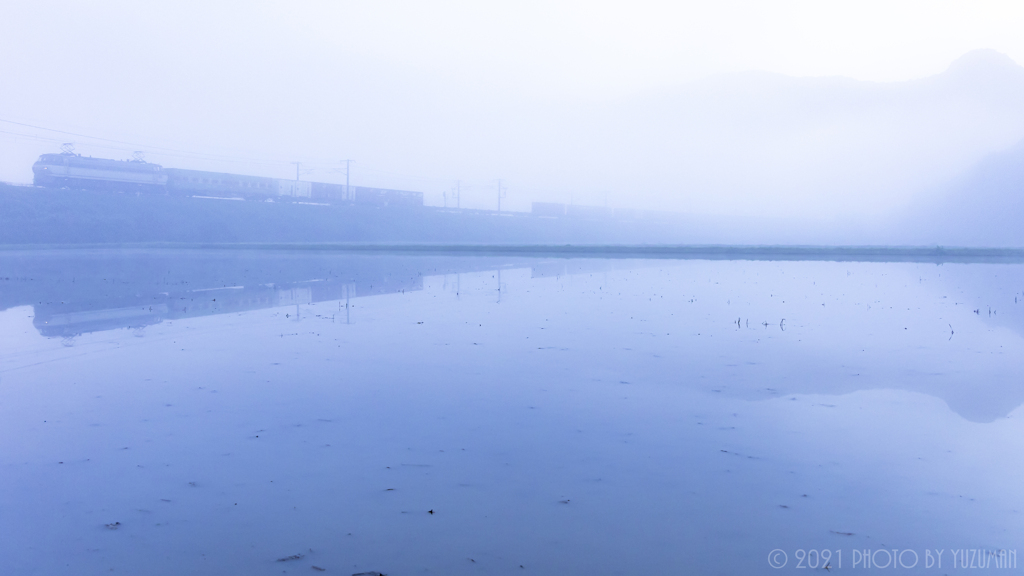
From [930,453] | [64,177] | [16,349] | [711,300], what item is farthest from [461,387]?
[64,177]

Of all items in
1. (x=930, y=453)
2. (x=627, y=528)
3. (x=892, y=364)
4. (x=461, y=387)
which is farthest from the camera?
(x=892, y=364)

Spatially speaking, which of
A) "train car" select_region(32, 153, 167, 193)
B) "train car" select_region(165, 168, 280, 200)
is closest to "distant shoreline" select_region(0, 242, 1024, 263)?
"train car" select_region(32, 153, 167, 193)

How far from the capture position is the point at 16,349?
526 inches

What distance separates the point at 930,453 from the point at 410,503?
605 cm

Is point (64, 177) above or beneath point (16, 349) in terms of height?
above

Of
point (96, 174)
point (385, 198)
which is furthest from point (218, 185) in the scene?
point (385, 198)

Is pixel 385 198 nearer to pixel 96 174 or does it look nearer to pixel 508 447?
pixel 96 174

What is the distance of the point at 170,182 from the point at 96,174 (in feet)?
32.0

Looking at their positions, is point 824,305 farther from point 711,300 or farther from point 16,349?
point 16,349

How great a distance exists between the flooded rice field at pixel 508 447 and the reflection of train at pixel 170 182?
82.2m

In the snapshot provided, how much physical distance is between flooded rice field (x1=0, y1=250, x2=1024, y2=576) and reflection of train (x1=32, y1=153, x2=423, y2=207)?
82155 mm

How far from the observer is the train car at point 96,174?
81.2 m

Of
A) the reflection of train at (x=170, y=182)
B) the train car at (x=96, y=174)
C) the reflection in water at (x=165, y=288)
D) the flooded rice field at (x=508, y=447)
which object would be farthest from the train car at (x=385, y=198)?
the flooded rice field at (x=508, y=447)

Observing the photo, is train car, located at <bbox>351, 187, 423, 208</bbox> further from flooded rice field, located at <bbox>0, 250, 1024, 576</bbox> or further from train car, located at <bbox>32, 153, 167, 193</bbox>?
flooded rice field, located at <bbox>0, 250, 1024, 576</bbox>
